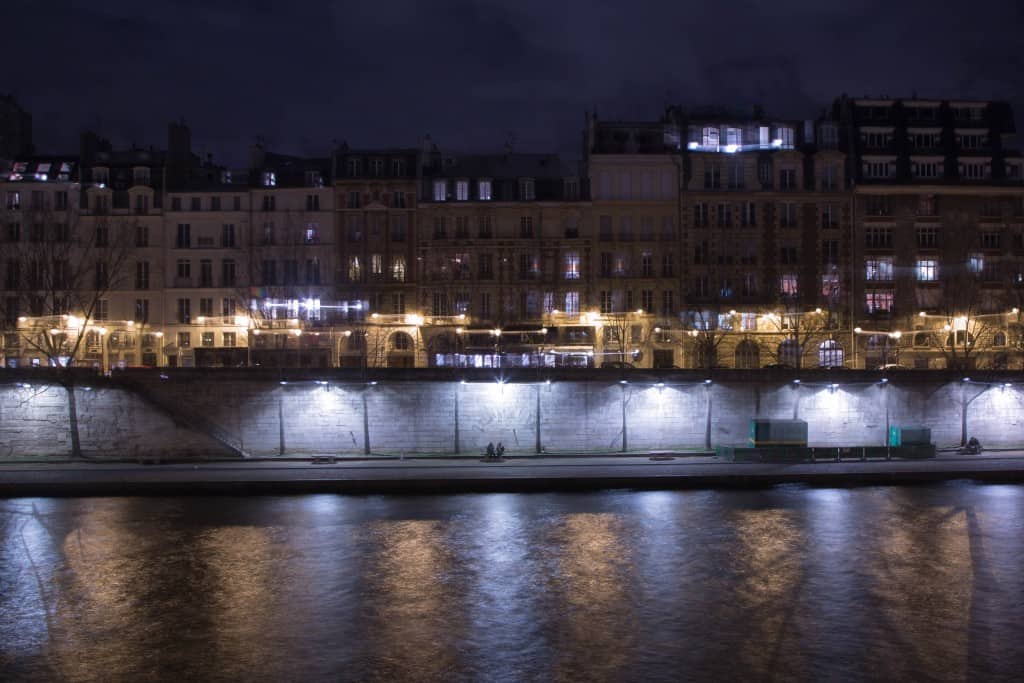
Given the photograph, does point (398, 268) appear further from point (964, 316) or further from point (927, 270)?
point (927, 270)

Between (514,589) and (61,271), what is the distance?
4115 cm

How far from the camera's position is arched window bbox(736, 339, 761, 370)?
2149 inches

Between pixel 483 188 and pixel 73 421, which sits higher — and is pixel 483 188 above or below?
above

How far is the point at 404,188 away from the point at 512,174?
6646 mm

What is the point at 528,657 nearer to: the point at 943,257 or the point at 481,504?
the point at 481,504

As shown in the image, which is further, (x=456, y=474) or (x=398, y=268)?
(x=398, y=268)

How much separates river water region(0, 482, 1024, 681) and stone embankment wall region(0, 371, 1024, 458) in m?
9.80

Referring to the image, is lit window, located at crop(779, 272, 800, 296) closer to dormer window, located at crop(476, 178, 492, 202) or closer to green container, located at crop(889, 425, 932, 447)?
green container, located at crop(889, 425, 932, 447)

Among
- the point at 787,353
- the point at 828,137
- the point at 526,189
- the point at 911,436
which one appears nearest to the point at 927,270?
the point at 828,137

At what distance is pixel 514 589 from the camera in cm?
2034

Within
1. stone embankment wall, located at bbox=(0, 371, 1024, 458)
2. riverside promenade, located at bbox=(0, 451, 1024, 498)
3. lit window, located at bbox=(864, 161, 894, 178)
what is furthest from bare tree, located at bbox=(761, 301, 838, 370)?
riverside promenade, located at bbox=(0, 451, 1024, 498)

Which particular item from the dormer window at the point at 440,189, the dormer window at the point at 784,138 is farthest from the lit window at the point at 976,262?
the dormer window at the point at 440,189

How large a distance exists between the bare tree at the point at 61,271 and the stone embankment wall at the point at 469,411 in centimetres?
591

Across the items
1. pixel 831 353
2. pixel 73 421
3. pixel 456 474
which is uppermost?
pixel 831 353
